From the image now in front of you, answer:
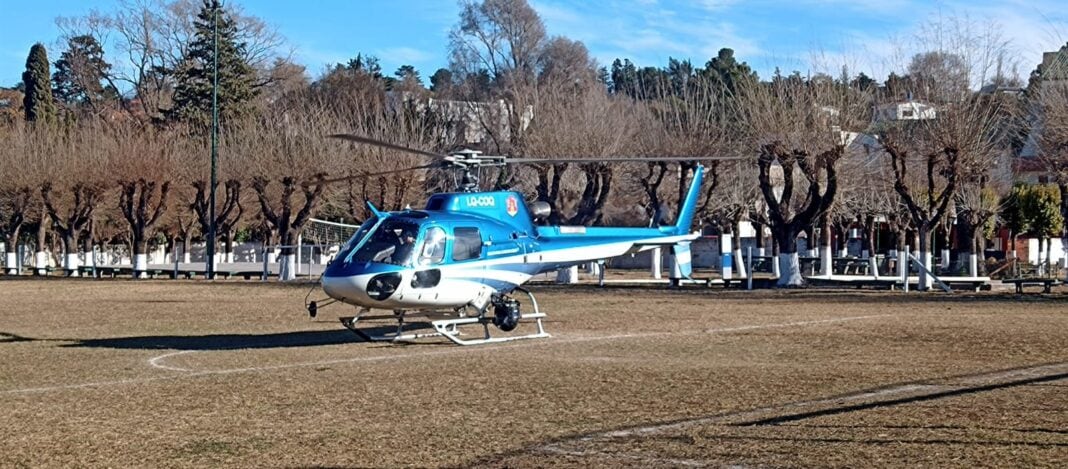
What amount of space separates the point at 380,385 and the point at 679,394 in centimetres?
322

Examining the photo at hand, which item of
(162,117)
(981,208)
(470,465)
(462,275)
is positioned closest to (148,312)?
(462,275)

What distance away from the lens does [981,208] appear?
50688mm

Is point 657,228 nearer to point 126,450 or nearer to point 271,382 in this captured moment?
point 271,382

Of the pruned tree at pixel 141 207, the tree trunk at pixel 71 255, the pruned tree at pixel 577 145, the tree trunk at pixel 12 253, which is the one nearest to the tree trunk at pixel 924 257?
the pruned tree at pixel 577 145

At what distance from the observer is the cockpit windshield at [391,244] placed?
1814 cm

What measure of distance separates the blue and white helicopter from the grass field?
0.68 m

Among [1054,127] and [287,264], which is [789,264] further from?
[287,264]

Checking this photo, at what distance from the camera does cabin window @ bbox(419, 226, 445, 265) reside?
18422 mm

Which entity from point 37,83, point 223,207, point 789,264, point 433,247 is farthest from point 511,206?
point 37,83

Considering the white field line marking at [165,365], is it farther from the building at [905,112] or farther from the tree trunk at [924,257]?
the building at [905,112]

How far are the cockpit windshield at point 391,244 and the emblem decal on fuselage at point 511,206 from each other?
7.65 feet

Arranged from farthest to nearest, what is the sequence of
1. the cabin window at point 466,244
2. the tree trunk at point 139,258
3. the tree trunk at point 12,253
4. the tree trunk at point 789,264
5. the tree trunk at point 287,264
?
the tree trunk at point 12,253, the tree trunk at point 139,258, the tree trunk at point 287,264, the tree trunk at point 789,264, the cabin window at point 466,244

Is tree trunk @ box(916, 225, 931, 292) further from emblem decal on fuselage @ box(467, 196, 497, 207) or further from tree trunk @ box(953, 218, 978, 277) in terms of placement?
emblem decal on fuselage @ box(467, 196, 497, 207)

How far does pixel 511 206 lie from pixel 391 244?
9.17 ft
